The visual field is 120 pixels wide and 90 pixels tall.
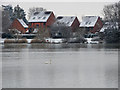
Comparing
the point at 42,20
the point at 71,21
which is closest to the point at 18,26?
the point at 42,20

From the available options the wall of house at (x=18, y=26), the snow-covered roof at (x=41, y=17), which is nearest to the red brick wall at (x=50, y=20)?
the snow-covered roof at (x=41, y=17)

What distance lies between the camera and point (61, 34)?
70250 mm

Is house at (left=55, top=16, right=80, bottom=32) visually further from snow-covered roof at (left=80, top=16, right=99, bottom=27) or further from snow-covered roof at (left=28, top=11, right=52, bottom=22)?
snow-covered roof at (left=28, top=11, right=52, bottom=22)

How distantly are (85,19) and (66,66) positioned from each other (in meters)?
59.2

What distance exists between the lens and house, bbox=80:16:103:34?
82.9m

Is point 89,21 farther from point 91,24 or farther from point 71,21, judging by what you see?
point 71,21

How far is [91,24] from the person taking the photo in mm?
83625

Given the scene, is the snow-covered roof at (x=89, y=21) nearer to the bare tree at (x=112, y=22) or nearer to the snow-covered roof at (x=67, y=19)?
the snow-covered roof at (x=67, y=19)

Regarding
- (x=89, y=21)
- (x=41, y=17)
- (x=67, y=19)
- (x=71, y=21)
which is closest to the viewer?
(x=71, y=21)

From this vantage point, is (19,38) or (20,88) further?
(19,38)

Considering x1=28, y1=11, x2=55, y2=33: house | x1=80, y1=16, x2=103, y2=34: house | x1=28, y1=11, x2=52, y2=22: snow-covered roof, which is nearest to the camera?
x1=80, y1=16, x2=103, y2=34: house

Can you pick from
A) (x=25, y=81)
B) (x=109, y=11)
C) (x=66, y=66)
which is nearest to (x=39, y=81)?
(x=25, y=81)

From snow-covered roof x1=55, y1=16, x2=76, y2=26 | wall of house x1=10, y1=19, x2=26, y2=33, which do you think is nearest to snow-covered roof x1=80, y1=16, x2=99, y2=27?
snow-covered roof x1=55, y1=16, x2=76, y2=26

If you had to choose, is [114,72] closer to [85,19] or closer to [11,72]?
[11,72]
